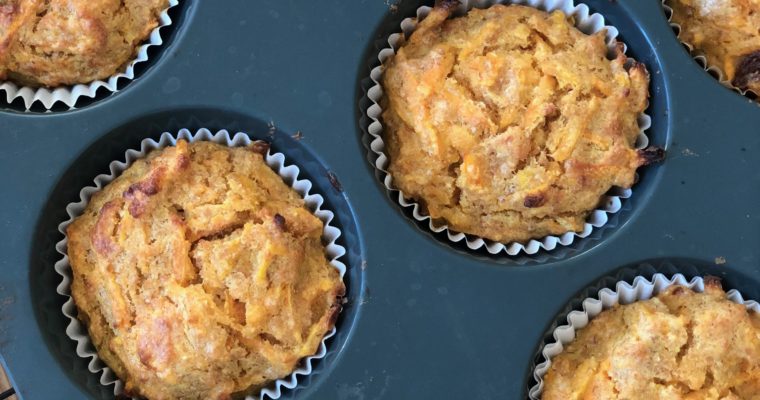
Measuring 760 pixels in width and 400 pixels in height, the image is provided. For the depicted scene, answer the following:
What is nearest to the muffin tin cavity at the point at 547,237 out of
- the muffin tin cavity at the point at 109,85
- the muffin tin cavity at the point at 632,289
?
the muffin tin cavity at the point at 632,289

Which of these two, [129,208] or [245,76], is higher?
[245,76]

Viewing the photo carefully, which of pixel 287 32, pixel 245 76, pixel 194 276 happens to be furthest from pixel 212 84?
pixel 194 276

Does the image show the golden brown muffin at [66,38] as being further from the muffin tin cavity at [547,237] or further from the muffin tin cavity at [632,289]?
the muffin tin cavity at [632,289]

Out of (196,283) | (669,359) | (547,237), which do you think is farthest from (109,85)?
(669,359)

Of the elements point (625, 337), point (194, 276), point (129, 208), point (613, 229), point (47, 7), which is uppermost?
point (47, 7)

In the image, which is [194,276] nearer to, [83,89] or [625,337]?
[83,89]

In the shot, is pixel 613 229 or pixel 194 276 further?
pixel 613 229
